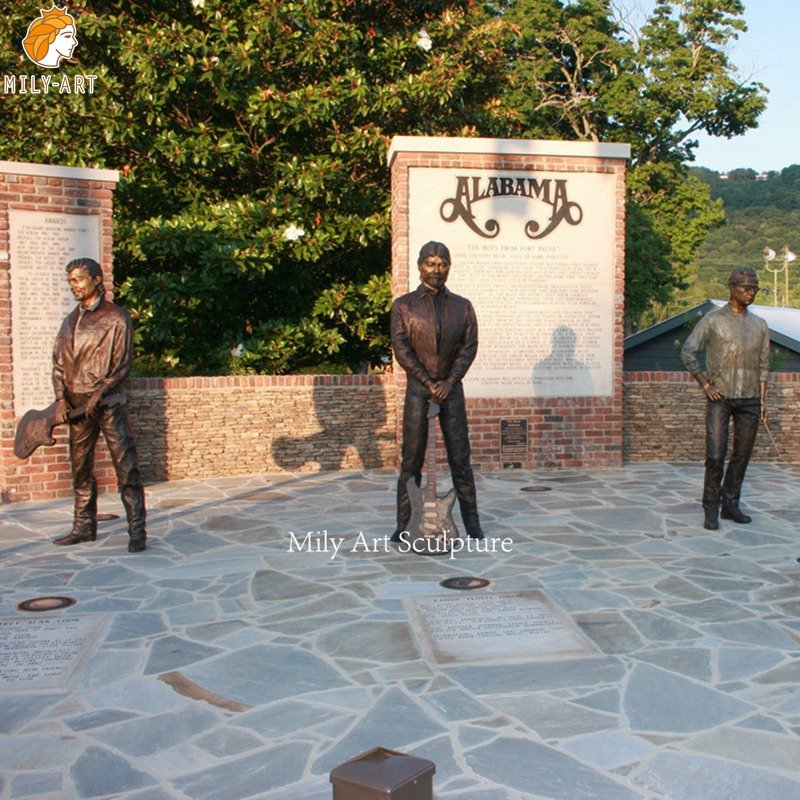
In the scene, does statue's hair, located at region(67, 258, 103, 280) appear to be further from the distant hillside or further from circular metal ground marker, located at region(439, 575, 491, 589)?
the distant hillside

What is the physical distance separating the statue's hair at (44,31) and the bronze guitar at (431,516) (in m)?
8.61

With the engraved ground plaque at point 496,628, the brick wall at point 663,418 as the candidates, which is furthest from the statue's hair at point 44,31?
the engraved ground plaque at point 496,628

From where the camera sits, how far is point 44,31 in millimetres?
11898

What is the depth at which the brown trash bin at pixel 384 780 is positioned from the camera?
2463 mm

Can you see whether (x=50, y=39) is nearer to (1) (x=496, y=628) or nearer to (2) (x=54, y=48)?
(2) (x=54, y=48)

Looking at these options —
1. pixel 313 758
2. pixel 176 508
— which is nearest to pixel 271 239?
pixel 176 508

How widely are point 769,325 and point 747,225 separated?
38981 millimetres

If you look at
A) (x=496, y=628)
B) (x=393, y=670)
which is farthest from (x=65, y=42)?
(x=393, y=670)

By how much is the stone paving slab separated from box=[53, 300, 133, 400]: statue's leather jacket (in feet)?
3.97

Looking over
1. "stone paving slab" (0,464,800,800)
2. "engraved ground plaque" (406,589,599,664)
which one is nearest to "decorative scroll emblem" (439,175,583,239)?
"stone paving slab" (0,464,800,800)

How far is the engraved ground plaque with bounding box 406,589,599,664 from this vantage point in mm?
4352

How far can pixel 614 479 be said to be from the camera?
31.8ft

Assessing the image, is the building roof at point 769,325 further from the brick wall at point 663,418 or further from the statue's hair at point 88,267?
the statue's hair at point 88,267

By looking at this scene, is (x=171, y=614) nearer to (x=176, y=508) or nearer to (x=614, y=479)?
(x=176, y=508)
